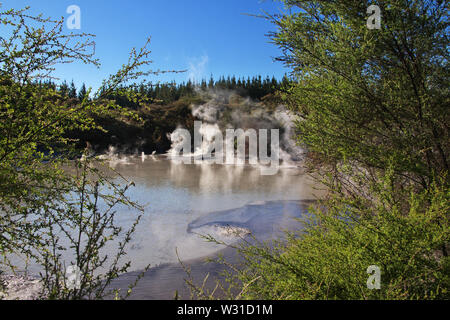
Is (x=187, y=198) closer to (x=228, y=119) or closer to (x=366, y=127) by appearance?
(x=366, y=127)

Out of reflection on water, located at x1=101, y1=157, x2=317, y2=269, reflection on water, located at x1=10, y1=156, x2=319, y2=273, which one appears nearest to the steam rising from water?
reflection on water, located at x1=101, y1=157, x2=317, y2=269

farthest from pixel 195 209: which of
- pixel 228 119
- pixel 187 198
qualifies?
pixel 228 119

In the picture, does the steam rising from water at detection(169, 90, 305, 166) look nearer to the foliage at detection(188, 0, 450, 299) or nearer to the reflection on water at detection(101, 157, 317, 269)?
the reflection on water at detection(101, 157, 317, 269)

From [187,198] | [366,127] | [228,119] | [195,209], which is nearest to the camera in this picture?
[366,127]

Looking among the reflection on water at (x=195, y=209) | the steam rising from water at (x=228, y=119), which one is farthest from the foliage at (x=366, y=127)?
the steam rising from water at (x=228, y=119)

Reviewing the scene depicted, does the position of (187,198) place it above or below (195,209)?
above

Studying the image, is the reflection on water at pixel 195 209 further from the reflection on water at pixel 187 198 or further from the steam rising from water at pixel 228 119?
the steam rising from water at pixel 228 119

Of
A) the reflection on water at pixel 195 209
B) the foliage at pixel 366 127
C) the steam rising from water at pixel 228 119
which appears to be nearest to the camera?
the foliage at pixel 366 127

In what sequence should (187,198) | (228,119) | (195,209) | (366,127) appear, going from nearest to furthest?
(366,127) → (195,209) → (187,198) → (228,119)

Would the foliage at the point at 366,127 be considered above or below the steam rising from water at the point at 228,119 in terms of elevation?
below

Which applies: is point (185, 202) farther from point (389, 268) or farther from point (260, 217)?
point (389, 268)

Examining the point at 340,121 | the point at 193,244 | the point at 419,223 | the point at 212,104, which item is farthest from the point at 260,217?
the point at 212,104
